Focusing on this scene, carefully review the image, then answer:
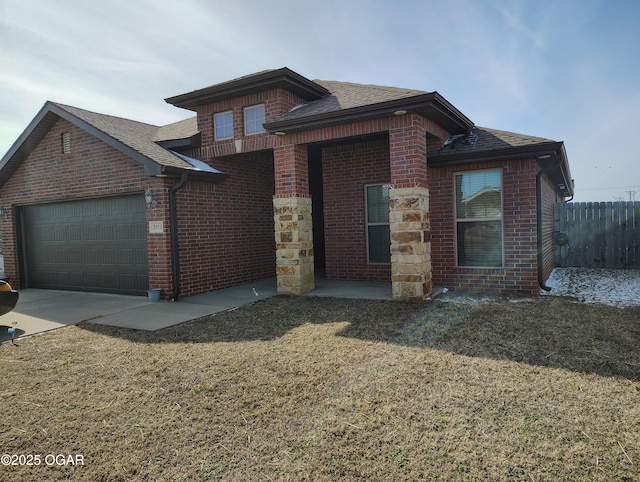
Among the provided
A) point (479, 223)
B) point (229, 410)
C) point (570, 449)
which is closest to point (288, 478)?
point (229, 410)

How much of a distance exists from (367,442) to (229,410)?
1.28 metres

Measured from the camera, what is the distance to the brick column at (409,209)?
293 inches

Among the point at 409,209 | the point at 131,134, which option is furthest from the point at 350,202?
the point at 131,134

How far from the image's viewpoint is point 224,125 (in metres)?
10.1

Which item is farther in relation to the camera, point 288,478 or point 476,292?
point 476,292

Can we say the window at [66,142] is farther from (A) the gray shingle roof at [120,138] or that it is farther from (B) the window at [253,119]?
(B) the window at [253,119]

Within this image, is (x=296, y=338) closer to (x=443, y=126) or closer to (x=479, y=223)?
(x=479, y=223)

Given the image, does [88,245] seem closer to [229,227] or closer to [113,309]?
[113,309]

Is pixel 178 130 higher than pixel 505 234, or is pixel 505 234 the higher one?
pixel 178 130

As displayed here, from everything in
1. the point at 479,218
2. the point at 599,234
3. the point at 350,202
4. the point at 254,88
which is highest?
the point at 254,88

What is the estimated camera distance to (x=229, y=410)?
3.63 metres

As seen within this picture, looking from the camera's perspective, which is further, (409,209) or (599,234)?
(599,234)

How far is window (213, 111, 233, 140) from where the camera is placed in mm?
9969

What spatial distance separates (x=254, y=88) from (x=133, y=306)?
528 cm
